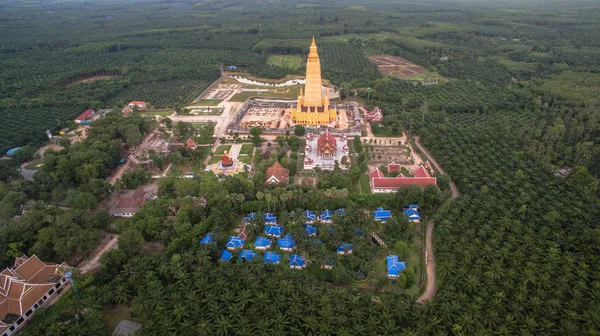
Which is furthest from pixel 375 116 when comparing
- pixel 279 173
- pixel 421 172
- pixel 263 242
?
pixel 263 242

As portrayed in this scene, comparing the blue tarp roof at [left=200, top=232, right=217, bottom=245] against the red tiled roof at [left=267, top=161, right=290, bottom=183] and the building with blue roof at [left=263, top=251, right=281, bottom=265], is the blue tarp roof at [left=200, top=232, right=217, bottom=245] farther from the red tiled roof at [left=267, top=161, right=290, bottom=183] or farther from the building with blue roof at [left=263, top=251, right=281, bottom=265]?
the red tiled roof at [left=267, top=161, right=290, bottom=183]

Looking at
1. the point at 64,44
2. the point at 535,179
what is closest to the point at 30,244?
the point at 535,179

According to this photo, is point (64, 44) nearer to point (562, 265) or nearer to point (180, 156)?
point (180, 156)

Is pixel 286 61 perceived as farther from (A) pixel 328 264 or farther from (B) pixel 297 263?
(A) pixel 328 264

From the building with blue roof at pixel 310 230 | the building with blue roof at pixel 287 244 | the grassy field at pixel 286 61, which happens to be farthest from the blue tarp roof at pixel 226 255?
the grassy field at pixel 286 61

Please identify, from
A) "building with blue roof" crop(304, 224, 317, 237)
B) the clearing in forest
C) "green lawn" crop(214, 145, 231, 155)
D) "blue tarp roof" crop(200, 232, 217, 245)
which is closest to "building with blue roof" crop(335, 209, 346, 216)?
"building with blue roof" crop(304, 224, 317, 237)
